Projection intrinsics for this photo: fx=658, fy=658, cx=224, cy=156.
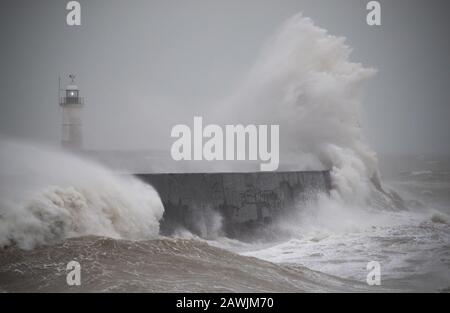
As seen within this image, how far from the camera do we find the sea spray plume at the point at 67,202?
31.4 ft

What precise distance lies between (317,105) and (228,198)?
18.6ft

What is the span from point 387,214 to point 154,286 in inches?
382

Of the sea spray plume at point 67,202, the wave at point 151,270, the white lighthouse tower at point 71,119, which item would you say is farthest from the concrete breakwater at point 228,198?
the white lighthouse tower at point 71,119

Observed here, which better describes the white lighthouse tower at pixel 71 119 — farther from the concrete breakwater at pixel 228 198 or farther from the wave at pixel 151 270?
the wave at pixel 151 270

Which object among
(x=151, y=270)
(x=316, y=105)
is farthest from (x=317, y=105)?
(x=151, y=270)

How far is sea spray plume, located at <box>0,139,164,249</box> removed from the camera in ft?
31.4

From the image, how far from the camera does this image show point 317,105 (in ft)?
59.0

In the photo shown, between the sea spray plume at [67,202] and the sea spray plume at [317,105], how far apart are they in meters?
6.04

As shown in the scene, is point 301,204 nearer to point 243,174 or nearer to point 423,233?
point 243,174

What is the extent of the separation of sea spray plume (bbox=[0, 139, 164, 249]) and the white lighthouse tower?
15.1 feet

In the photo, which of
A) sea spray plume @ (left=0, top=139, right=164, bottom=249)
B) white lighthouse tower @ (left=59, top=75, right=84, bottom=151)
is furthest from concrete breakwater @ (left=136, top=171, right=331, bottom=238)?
white lighthouse tower @ (left=59, top=75, right=84, bottom=151)

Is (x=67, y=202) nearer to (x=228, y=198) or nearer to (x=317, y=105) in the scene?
(x=228, y=198)

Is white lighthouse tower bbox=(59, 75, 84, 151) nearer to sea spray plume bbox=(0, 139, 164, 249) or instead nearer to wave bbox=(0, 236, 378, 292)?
sea spray plume bbox=(0, 139, 164, 249)

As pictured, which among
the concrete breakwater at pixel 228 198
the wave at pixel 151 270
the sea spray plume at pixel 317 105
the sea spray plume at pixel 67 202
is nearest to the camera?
the wave at pixel 151 270
